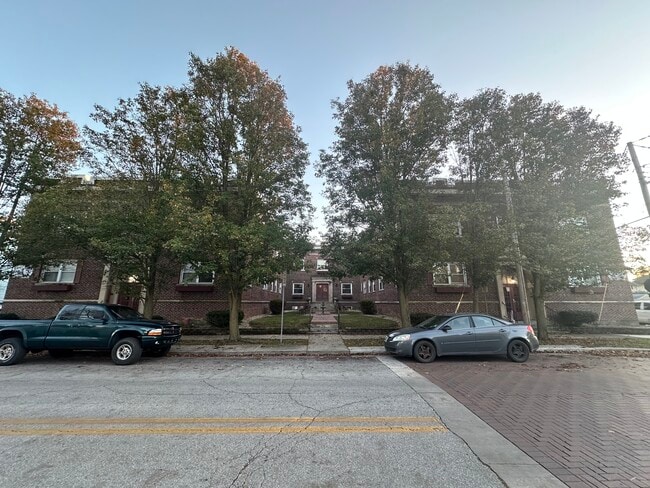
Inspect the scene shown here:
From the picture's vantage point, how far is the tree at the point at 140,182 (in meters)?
11.8

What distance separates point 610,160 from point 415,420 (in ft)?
56.5

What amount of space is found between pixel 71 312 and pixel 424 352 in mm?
10893

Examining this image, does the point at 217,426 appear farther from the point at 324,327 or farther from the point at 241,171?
the point at 324,327

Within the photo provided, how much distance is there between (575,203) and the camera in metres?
14.8

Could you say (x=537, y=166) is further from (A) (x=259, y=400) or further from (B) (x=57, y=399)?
(B) (x=57, y=399)

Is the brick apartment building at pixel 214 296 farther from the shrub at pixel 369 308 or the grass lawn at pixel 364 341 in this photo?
the grass lawn at pixel 364 341

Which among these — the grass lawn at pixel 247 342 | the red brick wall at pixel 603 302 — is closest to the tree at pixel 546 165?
the red brick wall at pixel 603 302

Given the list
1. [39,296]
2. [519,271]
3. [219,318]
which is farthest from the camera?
[39,296]

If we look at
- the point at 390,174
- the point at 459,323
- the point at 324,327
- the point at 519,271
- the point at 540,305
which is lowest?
the point at 324,327

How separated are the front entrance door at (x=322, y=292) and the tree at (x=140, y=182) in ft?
84.1

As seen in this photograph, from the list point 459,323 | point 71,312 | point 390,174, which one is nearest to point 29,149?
point 71,312

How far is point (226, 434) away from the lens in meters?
4.26

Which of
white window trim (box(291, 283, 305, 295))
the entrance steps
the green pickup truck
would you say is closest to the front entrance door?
white window trim (box(291, 283, 305, 295))

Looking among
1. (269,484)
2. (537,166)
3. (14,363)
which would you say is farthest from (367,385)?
(537,166)
